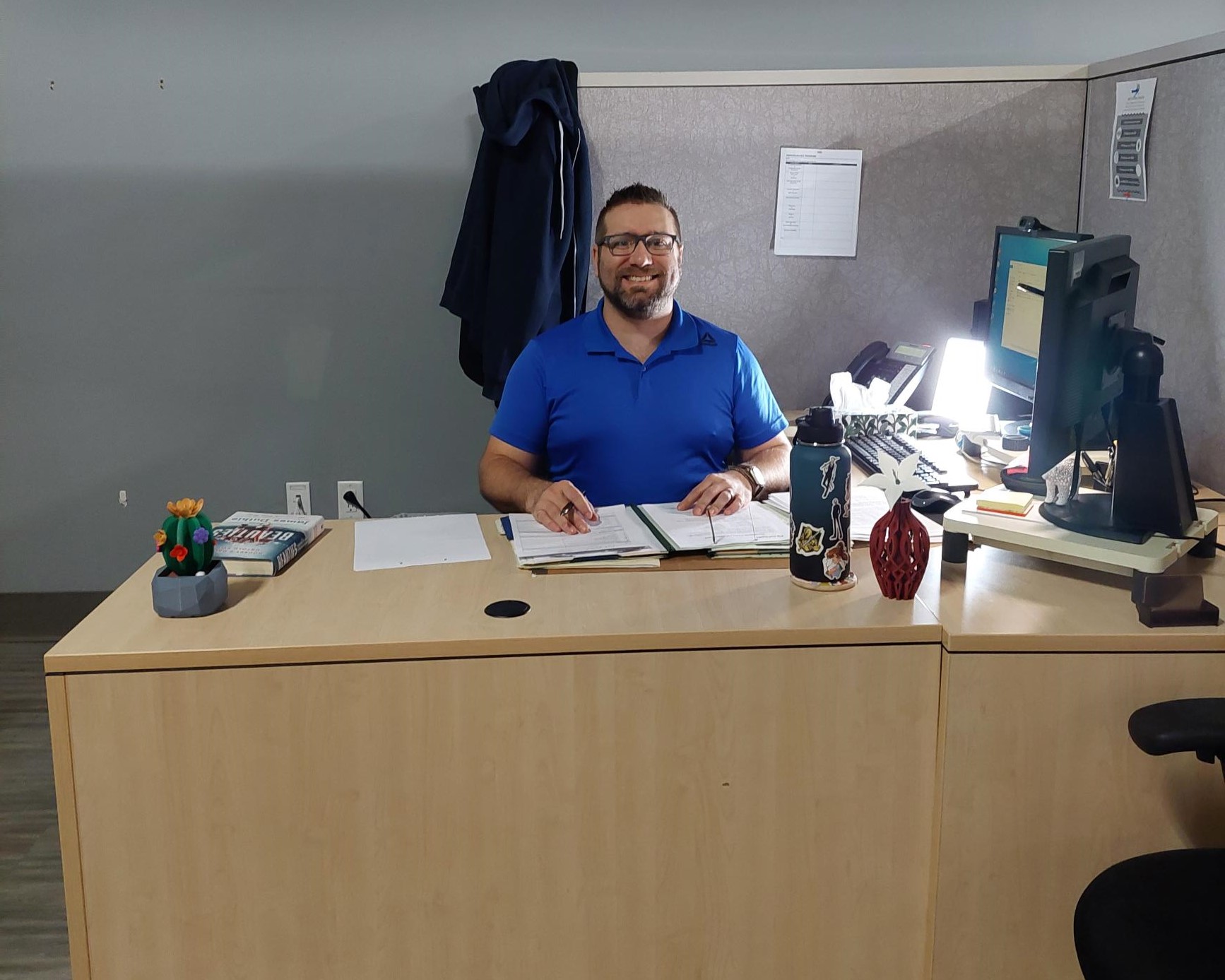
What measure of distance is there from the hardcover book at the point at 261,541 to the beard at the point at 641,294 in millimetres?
743

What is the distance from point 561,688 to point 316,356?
6.86 feet

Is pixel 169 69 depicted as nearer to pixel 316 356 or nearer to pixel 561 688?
pixel 316 356

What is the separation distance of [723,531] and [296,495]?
1895mm

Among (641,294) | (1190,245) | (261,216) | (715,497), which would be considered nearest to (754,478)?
(715,497)

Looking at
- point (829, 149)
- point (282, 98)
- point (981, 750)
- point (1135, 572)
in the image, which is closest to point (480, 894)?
point (981, 750)

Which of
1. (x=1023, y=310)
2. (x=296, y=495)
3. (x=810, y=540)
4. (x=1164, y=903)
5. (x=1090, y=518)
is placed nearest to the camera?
(x=1164, y=903)

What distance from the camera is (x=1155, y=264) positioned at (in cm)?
229

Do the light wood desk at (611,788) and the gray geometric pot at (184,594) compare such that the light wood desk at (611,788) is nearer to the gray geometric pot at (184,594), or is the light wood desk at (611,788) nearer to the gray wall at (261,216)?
the gray geometric pot at (184,594)

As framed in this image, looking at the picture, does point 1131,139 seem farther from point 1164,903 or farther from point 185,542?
point 185,542

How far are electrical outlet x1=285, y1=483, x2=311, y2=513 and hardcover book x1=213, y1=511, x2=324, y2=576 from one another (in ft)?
4.83

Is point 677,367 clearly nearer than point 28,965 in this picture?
No

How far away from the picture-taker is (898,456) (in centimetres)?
227

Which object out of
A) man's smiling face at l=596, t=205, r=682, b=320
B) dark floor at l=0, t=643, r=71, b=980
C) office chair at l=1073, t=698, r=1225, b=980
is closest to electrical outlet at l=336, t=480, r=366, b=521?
dark floor at l=0, t=643, r=71, b=980

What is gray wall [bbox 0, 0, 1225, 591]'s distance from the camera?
306 centimetres
